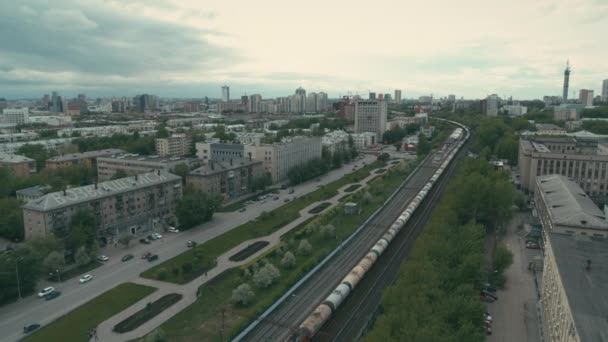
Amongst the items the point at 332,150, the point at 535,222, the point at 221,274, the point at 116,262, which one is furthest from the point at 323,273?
the point at 332,150

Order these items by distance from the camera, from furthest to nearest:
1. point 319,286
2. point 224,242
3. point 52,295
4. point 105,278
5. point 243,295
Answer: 1. point 224,242
2. point 105,278
3. point 319,286
4. point 52,295
5. point 243,295

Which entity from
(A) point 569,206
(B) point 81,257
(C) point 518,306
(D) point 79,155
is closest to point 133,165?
(D) point 79,155

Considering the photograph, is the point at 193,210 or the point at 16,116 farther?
the point at 16,116

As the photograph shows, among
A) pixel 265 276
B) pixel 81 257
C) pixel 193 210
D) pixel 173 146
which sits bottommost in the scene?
pixel 81 257

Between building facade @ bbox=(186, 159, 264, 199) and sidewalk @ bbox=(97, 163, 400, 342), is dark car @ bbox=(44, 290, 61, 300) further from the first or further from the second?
building facade @ bbox=(186, 159, 264, 199)

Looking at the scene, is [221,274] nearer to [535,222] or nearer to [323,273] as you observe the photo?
[323,273]

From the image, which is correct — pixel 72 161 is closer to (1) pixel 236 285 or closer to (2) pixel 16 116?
(1) pixel 236 285

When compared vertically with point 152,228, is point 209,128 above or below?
above
